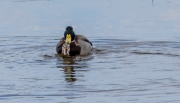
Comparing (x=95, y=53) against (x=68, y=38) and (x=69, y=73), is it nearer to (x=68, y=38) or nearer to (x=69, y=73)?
(x=68, y=38)

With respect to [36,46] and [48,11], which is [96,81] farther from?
[48,11]

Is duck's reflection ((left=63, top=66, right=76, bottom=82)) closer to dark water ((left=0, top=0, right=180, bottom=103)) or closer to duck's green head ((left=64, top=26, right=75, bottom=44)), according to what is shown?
dark water ((left=0, top=0, right=180, bottom=103))

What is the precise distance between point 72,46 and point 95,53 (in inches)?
29.4

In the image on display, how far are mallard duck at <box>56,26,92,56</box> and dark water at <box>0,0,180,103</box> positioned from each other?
256 millimetres

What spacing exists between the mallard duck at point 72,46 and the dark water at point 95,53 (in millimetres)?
256

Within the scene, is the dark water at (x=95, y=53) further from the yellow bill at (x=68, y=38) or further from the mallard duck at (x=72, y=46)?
the yellow bill at (x=68, y=38)

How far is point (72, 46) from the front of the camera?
17.1 metres

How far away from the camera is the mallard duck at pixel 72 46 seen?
16688 millimetres

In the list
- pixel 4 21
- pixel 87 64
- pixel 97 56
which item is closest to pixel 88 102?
pixel 87 64

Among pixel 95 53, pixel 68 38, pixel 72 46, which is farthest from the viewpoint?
pixel 68 38

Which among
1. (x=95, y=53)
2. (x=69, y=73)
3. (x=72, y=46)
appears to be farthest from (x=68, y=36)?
(x=69, y=73)

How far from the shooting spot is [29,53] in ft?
53.3

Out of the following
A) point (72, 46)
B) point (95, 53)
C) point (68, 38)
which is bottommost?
point (95, 53)

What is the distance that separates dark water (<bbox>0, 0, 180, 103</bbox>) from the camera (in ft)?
37.3
